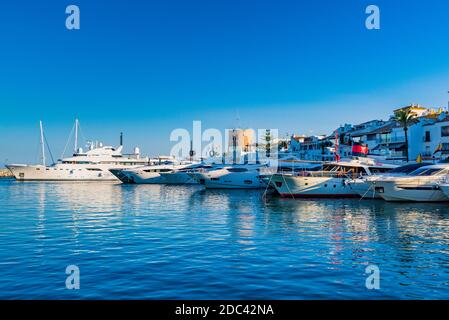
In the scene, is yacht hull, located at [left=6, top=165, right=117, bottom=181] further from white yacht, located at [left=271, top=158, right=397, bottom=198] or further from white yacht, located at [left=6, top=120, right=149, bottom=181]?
white yacht, located at [left=271, top=158, right=397, bottom=198]

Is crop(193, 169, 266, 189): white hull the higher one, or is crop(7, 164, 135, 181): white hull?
crop(7, 164, 135, 181): white hull

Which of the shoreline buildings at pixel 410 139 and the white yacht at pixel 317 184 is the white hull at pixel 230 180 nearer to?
the shoreline buildings at pixel 410 139

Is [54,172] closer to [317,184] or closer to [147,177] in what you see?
[147,177]

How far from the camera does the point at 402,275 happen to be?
1341cm

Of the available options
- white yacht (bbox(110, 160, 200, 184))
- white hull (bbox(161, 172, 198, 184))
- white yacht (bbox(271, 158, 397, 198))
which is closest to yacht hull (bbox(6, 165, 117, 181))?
white yacht (bbox(110, 160, 200, 184))

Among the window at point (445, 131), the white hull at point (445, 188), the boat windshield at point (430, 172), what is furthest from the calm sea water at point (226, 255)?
the window at point (445, 131)

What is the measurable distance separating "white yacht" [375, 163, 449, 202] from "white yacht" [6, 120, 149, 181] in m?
75.7

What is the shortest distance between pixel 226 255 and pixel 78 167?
97.6 metres

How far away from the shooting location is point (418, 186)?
124ft

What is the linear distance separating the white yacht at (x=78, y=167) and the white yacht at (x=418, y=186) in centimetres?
7567

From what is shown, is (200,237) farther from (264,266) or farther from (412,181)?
(412,181)

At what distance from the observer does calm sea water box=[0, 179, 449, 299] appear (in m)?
11.9

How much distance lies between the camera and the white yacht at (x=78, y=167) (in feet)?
344
